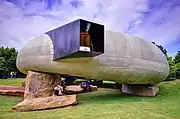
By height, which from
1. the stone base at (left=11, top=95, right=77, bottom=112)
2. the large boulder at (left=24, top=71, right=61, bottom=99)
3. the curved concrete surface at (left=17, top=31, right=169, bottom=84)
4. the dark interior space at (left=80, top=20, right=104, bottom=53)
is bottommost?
the stone base at (left=11, top=95, right=77, bottom=112)

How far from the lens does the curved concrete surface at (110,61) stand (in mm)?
10867

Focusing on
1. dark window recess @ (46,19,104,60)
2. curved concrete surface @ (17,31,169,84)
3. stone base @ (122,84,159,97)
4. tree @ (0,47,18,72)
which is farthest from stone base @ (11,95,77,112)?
tree @ (0,47,18,72)

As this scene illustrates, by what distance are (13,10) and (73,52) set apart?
19.7 ft

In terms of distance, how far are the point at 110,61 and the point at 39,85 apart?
3878 mm

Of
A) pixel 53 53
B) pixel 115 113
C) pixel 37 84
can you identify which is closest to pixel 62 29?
pixel 53 53

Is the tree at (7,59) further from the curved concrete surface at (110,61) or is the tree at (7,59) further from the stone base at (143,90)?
the stone base at (143,90)

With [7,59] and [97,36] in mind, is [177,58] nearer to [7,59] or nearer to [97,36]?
[97,36]

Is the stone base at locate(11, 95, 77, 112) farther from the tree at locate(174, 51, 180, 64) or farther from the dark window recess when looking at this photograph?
the tree at locate(174, 51, 180, 64)

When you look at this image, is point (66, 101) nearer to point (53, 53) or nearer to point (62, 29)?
point (53, 53)

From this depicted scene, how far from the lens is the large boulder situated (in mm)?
11273

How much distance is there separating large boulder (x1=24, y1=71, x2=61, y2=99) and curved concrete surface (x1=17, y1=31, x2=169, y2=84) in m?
0.40

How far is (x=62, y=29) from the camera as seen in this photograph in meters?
10.5

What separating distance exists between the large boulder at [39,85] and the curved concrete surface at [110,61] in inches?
15.8

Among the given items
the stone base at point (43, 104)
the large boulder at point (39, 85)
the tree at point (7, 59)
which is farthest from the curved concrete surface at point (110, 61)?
the tree at point (7, 59)
